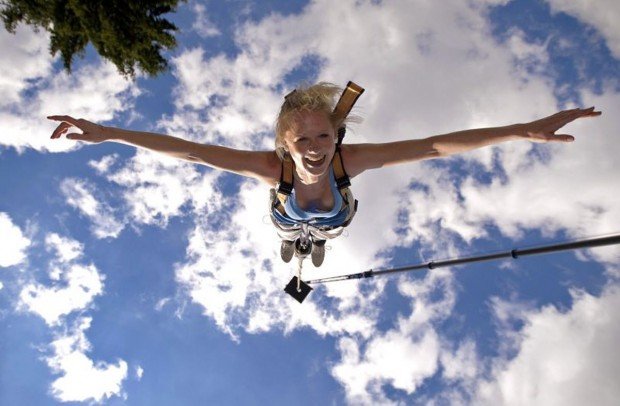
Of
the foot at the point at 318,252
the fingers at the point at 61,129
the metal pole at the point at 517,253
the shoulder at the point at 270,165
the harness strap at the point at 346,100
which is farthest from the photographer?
the foot at the point at 318,252

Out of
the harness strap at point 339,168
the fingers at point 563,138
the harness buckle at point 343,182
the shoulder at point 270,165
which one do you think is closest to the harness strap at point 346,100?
the harness strap at point 339,168

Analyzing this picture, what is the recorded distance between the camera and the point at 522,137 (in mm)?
3377

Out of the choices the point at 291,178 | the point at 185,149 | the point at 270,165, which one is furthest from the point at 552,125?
the point at 185,149

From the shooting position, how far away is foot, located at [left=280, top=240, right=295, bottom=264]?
647cm

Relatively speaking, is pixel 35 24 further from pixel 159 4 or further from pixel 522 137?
pixel 522 137

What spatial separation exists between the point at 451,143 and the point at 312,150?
136cm

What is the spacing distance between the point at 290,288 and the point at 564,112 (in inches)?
181

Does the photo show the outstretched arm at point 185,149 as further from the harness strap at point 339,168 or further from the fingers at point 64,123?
the harness strap at point 339,168

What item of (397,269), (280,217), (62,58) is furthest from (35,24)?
(397,269)

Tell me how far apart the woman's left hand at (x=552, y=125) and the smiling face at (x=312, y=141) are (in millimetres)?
1724

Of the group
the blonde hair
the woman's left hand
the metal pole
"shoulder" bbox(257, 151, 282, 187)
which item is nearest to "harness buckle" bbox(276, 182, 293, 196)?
"shoulder" bbox(257, 151, 282, 187)

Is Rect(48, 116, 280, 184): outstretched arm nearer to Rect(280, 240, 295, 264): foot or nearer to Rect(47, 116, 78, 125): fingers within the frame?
Rect(47, 116, 78, 125): fingers

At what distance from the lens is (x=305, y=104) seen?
404 centimetres

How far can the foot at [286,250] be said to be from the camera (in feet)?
21.2
